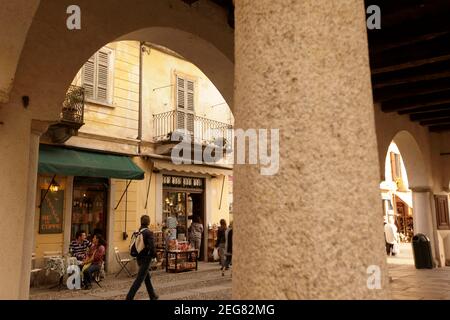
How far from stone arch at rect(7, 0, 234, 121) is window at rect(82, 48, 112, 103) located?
24.2 ft

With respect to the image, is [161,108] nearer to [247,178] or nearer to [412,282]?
[412,282]

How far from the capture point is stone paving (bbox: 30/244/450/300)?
791 centimetres

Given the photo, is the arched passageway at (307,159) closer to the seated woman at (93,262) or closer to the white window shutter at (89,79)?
the seated woman at (93,262)

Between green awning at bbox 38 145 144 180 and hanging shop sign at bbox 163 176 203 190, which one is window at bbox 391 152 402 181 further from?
green awning at bbox 38 145 144 180

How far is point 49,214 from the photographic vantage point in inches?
431

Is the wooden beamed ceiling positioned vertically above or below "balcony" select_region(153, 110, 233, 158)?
below

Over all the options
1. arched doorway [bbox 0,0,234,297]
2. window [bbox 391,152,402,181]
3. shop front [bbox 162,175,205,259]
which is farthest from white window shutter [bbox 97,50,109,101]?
window [bbox 391,152,402,181]

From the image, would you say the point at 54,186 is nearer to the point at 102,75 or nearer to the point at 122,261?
the point at 122,261

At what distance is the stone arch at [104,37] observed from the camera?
3.86 m

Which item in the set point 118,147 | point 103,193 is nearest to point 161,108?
point 118,147

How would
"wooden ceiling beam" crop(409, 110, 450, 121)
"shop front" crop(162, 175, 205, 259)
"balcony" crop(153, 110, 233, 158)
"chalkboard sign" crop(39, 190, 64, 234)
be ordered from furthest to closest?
"shop front" crop(162, 175, 205, 259) < "balcony" crop(153, 110, 233, 158) < "chalkboard sign" crop(39, 190, 64, 234) < "wooden ceiling beam" crop(409, 110, 450, 121)

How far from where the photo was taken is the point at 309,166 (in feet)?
3.43

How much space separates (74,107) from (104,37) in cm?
704
